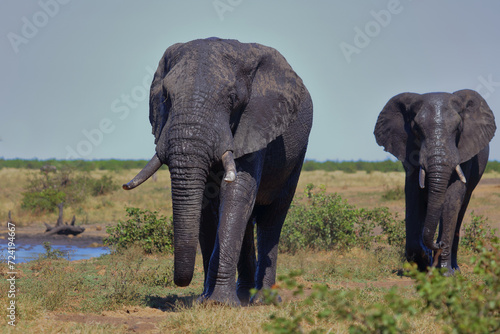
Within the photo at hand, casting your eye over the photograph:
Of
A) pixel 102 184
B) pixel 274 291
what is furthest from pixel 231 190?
pixel 102 184

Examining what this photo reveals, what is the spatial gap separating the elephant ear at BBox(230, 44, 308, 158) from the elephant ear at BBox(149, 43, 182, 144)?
71cm

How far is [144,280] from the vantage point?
8.44m

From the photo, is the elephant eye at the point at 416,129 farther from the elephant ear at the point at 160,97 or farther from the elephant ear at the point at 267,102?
the elephant ear at the point at 160,97

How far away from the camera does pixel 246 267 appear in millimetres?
7242

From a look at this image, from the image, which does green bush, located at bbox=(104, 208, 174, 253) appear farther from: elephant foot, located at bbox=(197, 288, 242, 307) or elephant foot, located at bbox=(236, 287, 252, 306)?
elephant foot, located at bbox=(197, 288, 242, 307)

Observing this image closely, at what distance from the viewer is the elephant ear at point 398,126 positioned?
10.1m

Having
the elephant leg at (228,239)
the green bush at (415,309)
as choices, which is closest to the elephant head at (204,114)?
the elephant leg at (228,239)

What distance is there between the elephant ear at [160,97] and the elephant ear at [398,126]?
5.00m

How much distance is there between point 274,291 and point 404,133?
7918 millimetres

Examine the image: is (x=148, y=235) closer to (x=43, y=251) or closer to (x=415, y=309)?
(x=43, y=251)

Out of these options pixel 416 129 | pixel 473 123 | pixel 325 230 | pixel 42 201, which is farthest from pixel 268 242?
pixel 42 201

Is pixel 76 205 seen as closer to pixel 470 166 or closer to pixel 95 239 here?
pixel 95 239

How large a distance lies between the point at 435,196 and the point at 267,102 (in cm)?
407

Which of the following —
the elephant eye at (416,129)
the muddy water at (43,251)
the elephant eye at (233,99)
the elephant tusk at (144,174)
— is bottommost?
the muddy water at (43,251)
